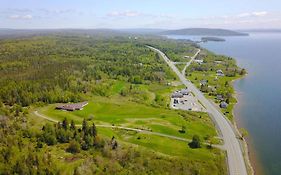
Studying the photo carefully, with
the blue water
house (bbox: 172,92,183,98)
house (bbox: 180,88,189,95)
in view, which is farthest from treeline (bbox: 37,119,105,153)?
house (bbox: 180,88,189,95)

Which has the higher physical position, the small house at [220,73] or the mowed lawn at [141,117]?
the small house at [220,73]

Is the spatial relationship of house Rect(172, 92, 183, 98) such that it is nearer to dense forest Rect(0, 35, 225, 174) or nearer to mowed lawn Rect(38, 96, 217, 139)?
dense forest Rect(0, 35, 225, 174)

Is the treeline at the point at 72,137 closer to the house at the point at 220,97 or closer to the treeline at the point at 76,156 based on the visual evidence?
the treeline at the point at 76,156

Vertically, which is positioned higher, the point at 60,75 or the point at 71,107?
the point at 60,75

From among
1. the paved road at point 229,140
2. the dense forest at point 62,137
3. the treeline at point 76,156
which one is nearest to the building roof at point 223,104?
the paved road at point 229,140

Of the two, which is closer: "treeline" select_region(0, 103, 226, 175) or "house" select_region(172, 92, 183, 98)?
"treeline" select_region(0, 103, 226, 175)

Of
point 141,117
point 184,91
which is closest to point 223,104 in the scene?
point 184,91

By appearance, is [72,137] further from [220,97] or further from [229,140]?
[220,97]

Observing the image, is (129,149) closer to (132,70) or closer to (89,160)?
(89,160)
